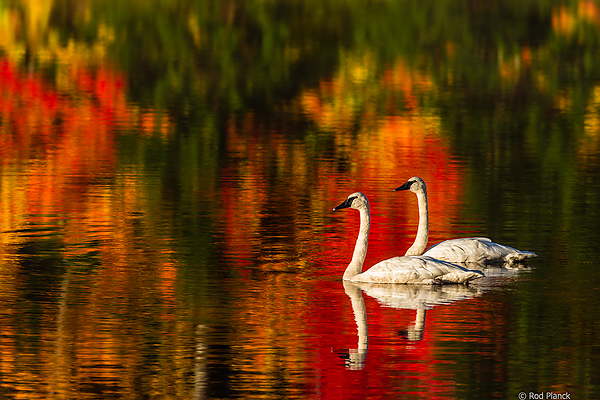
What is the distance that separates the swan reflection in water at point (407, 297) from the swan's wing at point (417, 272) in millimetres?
81

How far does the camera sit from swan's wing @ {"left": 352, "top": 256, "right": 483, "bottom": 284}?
628 inches

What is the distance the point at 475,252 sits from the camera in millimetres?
17266

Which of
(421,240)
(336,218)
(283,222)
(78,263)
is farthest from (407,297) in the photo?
(336,218)

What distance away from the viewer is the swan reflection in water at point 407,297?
14.0 metres

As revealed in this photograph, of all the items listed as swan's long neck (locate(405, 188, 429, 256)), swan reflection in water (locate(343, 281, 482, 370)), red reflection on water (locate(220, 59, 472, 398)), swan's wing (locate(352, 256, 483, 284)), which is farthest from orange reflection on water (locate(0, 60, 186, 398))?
swan's long neck (locate(405, 188, 429, 256))

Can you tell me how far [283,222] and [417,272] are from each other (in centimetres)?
478

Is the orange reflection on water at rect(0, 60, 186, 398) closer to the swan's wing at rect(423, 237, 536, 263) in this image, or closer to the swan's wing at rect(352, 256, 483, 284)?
the swan's wing at rect(352, 256, 483, 284)

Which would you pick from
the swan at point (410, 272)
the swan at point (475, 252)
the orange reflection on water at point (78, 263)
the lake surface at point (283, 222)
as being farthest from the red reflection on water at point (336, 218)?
the orange reflection on water at point (78, 263)

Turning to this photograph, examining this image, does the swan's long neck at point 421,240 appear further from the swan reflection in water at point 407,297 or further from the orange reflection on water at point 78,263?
the orange reflection on water at point 78,263

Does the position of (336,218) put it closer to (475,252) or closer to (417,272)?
(475,252)

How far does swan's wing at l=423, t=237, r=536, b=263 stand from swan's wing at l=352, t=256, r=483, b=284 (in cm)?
105

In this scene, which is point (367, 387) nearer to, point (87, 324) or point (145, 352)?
point (145, 352)

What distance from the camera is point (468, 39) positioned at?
59.2 m

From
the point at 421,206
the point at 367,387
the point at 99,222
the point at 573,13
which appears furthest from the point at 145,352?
the point at 573,13
